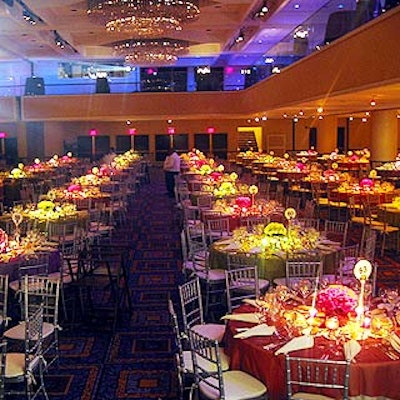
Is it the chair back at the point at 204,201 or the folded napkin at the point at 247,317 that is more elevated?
the chair back at the point at 204,201

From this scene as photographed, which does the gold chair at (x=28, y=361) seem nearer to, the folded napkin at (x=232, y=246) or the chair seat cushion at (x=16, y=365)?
the chair seat cushion at (x=16, y=365)

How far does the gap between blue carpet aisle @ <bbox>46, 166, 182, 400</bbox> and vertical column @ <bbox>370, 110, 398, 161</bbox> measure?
15040 mm

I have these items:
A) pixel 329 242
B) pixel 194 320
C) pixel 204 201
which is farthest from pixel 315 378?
pixel 204 201

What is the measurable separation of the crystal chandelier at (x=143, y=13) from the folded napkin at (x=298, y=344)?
30.8ft

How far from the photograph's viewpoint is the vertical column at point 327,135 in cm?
3447

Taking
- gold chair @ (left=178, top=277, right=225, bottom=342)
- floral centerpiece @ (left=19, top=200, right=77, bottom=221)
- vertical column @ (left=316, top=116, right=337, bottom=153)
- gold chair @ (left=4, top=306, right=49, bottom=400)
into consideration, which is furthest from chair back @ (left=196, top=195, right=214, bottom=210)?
vertical column @ (left=316, top=116, right=337, bottom=153)

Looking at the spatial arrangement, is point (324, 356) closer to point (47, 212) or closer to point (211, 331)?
point (211, 331)

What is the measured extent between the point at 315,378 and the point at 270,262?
351 cm

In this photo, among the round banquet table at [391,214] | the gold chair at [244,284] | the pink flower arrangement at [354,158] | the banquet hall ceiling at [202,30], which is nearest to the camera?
the gold chair at [244,284]

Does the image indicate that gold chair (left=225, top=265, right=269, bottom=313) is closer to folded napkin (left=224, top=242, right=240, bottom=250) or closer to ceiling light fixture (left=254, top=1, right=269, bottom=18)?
folded napkin (left=224, top=242, right=240, bottom=250)

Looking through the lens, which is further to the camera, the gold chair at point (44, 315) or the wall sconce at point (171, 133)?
the wall sconce at point (171, 133)

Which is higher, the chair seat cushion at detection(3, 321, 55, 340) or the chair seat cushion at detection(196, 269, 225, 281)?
the chair seat cushion at detection(196, 269, 225, 281)

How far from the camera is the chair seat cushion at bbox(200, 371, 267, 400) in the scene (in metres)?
5.02

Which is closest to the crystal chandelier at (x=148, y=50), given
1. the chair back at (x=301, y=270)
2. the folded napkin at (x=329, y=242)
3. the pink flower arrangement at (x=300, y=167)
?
the pink flower arrangement at (x=300, y=167)
